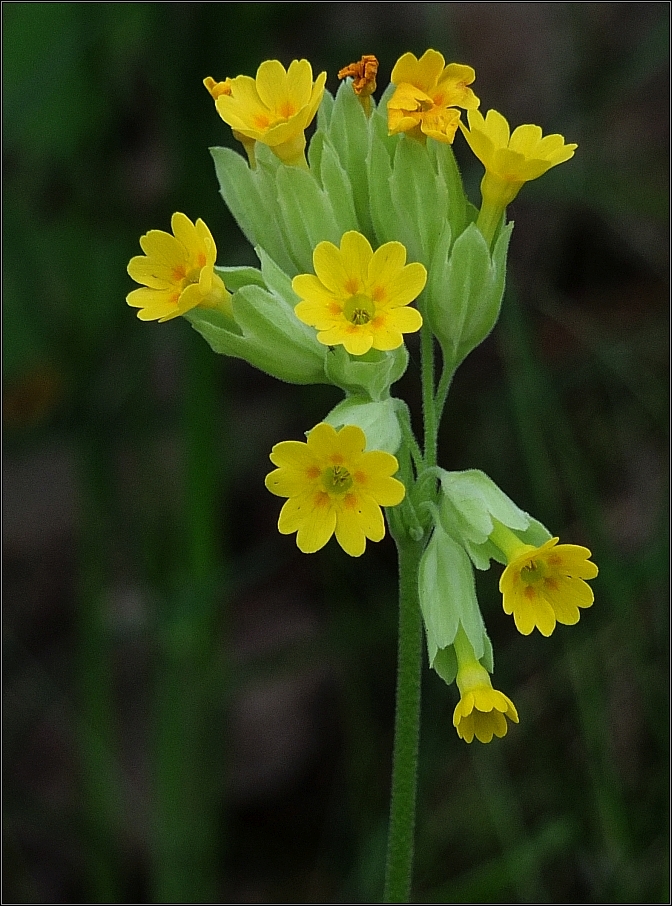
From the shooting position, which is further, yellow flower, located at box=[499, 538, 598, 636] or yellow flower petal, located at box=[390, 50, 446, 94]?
yellow flower petal, located at box=[390, 50, 446, 94]

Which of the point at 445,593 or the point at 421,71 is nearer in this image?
the point at 445,593

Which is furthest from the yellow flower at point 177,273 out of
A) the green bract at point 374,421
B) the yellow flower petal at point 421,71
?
the yellow flower petal at point 421,71

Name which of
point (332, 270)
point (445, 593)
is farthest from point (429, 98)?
point (445, 593)

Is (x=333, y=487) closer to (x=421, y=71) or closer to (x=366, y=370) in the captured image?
(x=366, y=370)

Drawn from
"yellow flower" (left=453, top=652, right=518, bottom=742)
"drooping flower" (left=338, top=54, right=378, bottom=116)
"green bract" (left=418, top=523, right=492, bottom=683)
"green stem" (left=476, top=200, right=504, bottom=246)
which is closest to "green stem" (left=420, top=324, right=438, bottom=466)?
"green bract" (left=418, top=523, right=492, bottom=683)

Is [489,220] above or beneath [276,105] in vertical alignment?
beneath

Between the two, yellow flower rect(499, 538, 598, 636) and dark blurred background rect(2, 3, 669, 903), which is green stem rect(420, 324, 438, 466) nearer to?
yellow flower rect(499, 538, 598, 636)

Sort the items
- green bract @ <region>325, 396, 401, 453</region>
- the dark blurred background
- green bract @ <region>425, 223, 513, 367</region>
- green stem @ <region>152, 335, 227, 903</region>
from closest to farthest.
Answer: green bract @ <region>325, 396, 401, 453</region> < green bract @ <region>425, 223, 513, 367</region> < the dark blurred background < green stem @ <region>152, 335, 227, 903</region>

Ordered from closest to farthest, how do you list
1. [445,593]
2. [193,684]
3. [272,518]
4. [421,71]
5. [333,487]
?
[333,487] < [445,593] < [421,71] < [193,684] < [272,518]

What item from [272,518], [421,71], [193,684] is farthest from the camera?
[272,518]

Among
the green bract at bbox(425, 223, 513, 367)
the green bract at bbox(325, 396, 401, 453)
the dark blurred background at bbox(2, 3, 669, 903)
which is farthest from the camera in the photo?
the dark blurred background at bbox(2, 3, 669, 903)
